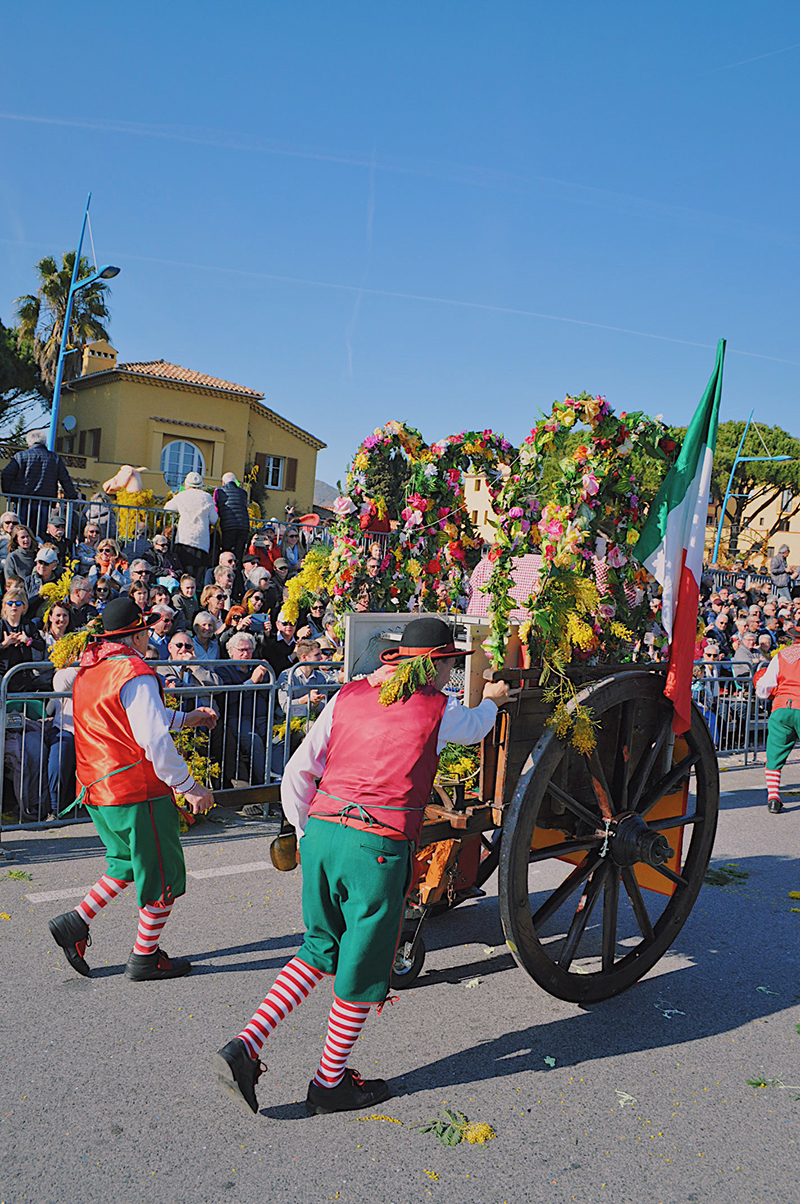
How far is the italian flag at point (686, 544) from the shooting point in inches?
168

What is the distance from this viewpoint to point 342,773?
3367 millimetres

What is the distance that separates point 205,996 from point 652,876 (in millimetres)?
2282

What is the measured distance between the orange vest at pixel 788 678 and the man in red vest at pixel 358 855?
6.25 metres

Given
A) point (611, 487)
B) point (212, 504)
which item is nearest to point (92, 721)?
point (611, 487)

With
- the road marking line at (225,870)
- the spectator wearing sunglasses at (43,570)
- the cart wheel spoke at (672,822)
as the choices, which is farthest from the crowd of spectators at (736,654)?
the spectator wearing sunglasses at (43,570)

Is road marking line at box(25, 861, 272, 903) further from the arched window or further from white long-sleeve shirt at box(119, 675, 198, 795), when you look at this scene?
the arched window

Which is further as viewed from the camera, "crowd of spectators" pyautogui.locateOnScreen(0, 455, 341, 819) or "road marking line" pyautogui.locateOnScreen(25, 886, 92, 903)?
"crowd of spectators" pyautogui.locateOnScreen(0, 455, 341, 819)

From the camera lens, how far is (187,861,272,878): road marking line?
5.80m

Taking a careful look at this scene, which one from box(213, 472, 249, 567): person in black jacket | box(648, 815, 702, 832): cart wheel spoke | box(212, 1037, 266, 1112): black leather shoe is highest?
box(213, 472, 249, 567): person in black jacket

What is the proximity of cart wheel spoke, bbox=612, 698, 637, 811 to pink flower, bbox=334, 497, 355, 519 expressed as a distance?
3156mm

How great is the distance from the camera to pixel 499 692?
12.4 feet

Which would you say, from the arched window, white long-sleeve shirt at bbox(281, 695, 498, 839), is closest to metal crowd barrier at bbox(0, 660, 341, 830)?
white long-sleeve shirt at bbox(281, 695, 498, 839)

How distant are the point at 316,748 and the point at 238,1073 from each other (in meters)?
1.17

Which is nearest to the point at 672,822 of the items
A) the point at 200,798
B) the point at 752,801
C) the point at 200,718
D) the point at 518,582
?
the point at 518,582
